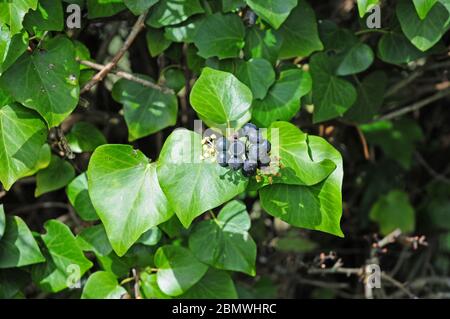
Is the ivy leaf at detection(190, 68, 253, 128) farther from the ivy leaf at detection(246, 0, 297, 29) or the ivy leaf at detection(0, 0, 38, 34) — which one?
the ivy leaf at detection(0, 0, 38, 34)

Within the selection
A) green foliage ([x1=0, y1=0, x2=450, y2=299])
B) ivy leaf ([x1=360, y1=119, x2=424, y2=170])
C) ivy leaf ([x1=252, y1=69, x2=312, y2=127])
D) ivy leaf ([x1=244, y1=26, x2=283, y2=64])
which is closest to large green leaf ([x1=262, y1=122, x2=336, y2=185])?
green foliage ([x1=0, y1=0, x2=450, y2=299])

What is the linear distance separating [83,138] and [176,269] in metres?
0.36

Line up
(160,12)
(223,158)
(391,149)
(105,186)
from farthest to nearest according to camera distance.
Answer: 1. (391,149)
2. (160,12)
3. (105,186)
4. (223,158)

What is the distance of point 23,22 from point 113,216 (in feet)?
1.26

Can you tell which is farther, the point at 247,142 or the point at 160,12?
the point at 160,12

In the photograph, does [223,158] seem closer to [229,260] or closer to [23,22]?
[229,260]

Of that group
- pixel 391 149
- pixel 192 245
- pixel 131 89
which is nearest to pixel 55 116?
pixel 131 89

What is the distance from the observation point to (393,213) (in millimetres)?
1958

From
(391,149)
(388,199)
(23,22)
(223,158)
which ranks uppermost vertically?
(23,22)

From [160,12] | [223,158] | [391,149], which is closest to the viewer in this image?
[223,158]

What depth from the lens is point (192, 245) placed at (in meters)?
1.25

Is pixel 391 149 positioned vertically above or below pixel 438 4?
below

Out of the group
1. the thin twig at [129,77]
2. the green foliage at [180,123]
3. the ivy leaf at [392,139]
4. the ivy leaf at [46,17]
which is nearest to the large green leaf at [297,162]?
the green foliage at [180,123]

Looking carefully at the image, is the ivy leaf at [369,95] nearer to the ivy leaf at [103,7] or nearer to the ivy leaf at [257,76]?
the ivy leaf at [257,76]
